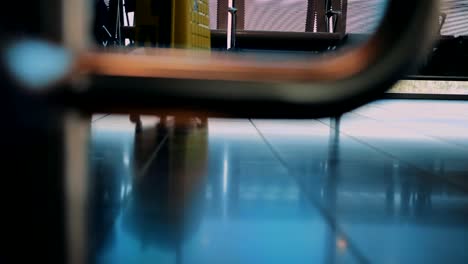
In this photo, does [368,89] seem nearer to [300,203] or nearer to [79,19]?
[79,19]

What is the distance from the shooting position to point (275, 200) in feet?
4.30

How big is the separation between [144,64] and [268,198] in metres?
1.07

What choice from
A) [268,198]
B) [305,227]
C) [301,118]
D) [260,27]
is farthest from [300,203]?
[260,27]

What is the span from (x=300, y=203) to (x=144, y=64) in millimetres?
1047

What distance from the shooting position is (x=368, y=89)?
284mm

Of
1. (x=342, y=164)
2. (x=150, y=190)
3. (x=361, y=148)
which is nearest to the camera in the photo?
(x=150, y=190)

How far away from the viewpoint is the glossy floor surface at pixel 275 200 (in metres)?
0.92

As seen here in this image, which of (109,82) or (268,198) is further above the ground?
(109,82)

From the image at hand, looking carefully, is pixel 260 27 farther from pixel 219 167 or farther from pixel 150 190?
pixel 150 190

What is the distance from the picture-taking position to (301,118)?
304mm

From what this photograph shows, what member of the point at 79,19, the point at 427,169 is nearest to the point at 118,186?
the point at 427,169

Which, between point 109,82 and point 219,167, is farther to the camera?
point 219,167

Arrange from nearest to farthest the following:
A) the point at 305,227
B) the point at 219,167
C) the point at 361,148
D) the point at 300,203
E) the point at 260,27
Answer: the point at 305,227 < the point at 300,203 < the point at 219,167 < the point at 361,148 < the point at 260,27

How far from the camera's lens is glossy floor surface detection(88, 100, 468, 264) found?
92 cm
